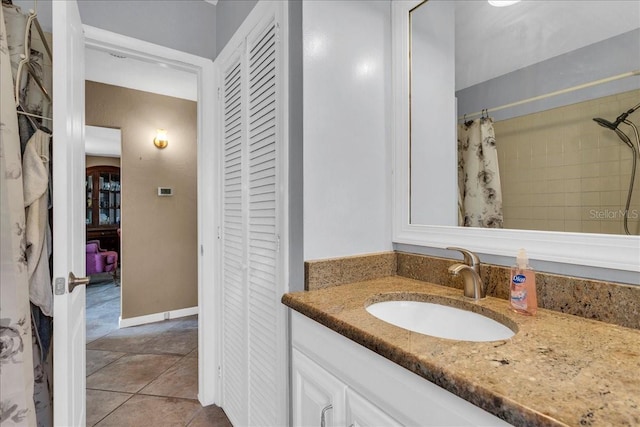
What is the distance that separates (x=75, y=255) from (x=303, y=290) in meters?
0.90

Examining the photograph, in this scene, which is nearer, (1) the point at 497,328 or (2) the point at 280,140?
(1) the point at 497,328

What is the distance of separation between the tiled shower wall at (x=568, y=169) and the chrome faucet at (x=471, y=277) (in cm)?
19

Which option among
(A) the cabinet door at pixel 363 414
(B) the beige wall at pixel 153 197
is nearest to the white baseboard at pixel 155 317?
(B) the beige wall at pixel 153 197

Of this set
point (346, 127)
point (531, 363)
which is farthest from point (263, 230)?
point (531, 363)

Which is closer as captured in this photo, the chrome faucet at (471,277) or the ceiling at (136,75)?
the chrome faucet at (471,277)

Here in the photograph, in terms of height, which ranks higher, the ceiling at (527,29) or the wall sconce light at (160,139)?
the wall sconce light at (160,139)

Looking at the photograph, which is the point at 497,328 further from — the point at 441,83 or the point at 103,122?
the point at 103,122

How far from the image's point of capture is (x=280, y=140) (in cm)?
131

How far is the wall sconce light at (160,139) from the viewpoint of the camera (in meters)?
3.69

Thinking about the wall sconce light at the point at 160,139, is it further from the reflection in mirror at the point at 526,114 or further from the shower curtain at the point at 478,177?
the shower curtain at the point at 478,177

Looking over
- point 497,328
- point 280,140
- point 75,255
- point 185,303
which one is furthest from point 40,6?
point 185,303

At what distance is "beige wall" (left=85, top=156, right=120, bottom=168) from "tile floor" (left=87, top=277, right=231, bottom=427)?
4685mm

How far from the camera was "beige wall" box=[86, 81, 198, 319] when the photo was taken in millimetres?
3521

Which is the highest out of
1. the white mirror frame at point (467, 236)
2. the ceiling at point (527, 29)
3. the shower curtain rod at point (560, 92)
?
the ceiling at point (527, 29)
